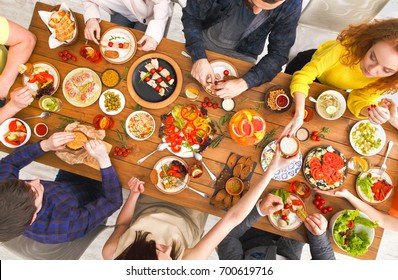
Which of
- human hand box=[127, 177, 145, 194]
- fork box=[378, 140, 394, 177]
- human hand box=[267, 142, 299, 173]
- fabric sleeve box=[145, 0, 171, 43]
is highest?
fabric sleeve box=[145, 0, 171, 43]

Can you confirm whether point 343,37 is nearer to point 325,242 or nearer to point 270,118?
point 270,118

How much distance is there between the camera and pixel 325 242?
5.14 ft

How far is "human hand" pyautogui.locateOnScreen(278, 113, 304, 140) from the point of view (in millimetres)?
1590

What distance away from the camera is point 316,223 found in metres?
1.55

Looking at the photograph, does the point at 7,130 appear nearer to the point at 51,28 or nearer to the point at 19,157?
the point at 19,157

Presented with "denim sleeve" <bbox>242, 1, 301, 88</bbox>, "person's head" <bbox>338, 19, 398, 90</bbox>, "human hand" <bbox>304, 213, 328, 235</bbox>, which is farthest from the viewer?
"denim sleeve" <bbox>242, 1, 301, 88</bbox>

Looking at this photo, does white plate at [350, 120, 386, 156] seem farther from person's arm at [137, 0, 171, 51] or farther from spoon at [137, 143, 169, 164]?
person's arm at [137, 0, 171, 51]

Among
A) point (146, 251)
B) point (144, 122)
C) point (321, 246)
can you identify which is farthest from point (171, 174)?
point (321, 246)

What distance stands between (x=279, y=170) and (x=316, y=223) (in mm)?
337

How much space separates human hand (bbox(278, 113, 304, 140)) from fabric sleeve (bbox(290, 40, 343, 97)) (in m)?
0.14

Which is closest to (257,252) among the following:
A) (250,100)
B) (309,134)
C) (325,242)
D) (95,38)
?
(325,242)

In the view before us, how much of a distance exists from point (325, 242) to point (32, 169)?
7.86 ft

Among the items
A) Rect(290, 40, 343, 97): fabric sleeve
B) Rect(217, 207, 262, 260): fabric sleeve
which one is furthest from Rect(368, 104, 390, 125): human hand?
Rect(217, 207, 262, 260): fabric sleeve

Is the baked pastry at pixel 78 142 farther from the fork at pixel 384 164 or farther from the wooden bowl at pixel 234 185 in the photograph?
the fork at pixel 384 164
